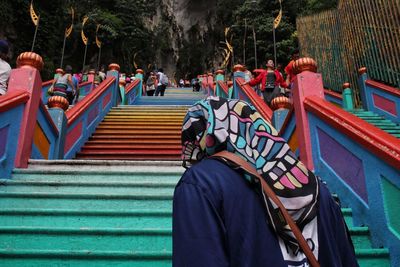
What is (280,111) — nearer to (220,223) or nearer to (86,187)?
(86,187)

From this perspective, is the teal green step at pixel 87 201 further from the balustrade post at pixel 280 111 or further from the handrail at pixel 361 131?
the balustrade post at pixel 280 111

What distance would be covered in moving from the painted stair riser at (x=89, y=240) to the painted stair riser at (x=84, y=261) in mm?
195

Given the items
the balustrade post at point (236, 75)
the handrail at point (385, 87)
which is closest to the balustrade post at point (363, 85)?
the handrail at point (385, 87)

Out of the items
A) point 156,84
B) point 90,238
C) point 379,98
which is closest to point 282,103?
point 90,238

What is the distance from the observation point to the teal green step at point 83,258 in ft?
7.59

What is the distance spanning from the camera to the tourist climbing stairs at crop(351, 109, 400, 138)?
6.43 metres

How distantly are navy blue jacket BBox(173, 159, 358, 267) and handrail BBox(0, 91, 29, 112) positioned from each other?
320cm

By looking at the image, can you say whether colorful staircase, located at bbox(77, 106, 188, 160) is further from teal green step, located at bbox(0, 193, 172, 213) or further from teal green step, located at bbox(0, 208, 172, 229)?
teal green step, located at bbox(0, 208, 172, 229)

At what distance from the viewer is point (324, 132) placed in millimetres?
3477

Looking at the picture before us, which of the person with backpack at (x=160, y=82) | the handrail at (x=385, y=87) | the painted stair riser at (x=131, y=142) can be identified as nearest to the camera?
the painted stair riser at (x=131, y=142)

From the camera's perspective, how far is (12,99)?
379cm

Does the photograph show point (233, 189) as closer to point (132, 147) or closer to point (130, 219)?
point (130, 219)

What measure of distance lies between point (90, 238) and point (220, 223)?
1.88 m

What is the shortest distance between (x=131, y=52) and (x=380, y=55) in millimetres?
25500
